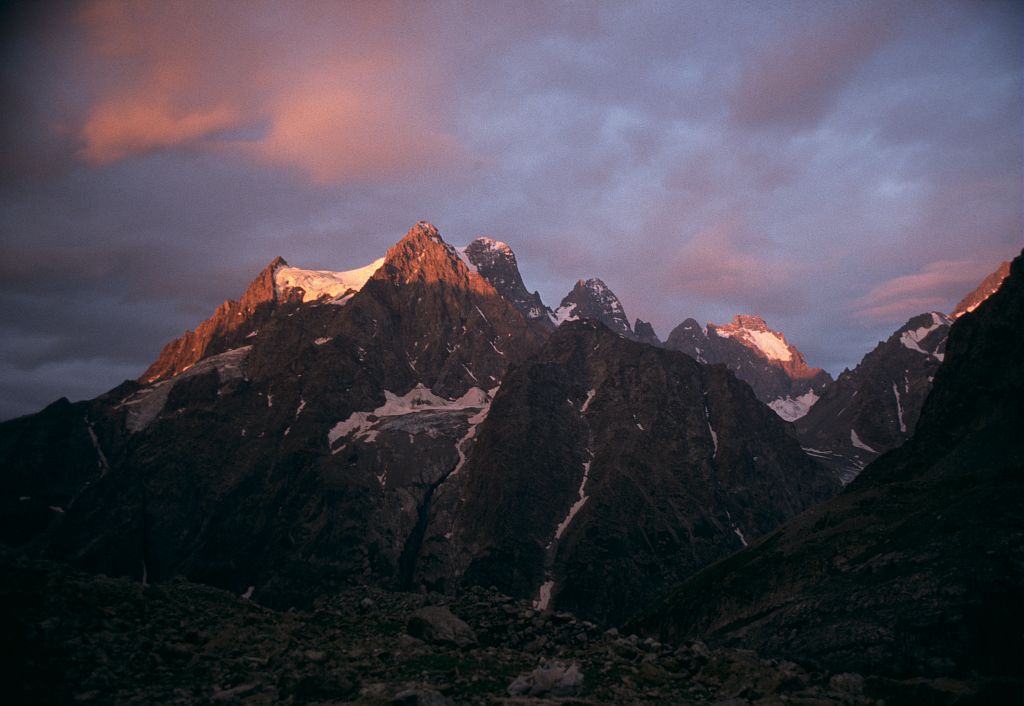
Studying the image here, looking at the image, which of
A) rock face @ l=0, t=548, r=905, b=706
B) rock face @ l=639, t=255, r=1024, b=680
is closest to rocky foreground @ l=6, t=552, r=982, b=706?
rock face @ l=0, t=548, r=905, b=706

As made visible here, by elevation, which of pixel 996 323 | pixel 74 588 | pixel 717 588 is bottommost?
pixel 717 588

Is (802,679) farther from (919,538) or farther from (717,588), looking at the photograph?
(717,588)

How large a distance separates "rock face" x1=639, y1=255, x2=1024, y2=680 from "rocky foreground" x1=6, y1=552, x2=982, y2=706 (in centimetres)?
3503

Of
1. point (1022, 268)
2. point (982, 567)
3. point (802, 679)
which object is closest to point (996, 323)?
point (1022, 268)

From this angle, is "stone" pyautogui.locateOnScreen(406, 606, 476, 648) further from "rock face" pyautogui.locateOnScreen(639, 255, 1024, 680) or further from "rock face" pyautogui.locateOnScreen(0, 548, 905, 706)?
"rock face" pyautogui.locateOnScreen(639, 255, 1024, 680)

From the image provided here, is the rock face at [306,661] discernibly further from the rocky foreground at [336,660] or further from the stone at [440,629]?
the stone at [440,629]

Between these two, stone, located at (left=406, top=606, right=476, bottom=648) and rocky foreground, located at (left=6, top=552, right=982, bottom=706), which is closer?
rocky foreground, located at (left=6, top=552, right=982, bottom=706)

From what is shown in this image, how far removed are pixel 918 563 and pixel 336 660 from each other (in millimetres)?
77757

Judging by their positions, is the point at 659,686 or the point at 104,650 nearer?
the point at 104,650

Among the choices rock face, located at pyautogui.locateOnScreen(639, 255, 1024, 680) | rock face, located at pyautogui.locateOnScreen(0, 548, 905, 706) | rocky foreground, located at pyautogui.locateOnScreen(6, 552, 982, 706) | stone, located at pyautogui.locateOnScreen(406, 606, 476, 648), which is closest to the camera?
rock face, located at pyautogui.locateOnScreen(0, 548, 905, 706)

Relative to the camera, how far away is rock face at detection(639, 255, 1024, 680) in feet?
227

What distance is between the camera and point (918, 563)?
8175 centimetres

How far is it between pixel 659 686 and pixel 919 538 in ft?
243

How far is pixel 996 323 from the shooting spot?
561 ft
